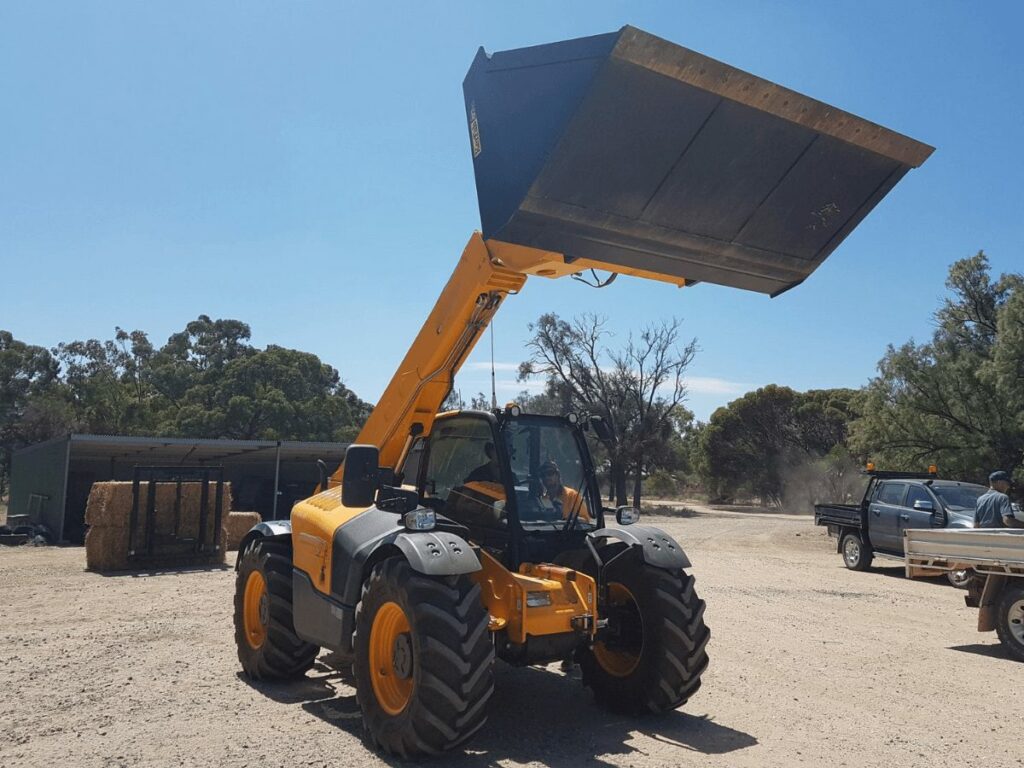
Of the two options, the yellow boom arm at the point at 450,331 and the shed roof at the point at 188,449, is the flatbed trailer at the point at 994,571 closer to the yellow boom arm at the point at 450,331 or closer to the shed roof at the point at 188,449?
the yellow boom arm at the point at 450,331

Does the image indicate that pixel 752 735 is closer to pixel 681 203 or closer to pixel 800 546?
pixel 681 203

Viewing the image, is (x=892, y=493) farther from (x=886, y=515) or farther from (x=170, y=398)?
(x=170, y=398)

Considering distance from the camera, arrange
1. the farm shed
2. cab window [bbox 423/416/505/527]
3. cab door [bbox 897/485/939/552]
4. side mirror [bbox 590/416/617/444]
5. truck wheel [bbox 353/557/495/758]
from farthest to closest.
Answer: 1. the farm shed
2. cab door [bbox 897/485/939/552]
3. side mirror [bbox 590/416/617/444]
4. cab window [bbox 423/416/505/527]
5. truck wheel [bbox 353/557/495/758]

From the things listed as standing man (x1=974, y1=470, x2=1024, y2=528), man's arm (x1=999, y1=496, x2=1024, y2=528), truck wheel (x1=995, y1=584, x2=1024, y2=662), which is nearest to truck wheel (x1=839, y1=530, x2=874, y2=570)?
standing man (x1=974, y1=470, x2=1024, y2=528)

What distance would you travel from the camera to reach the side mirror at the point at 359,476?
5551 mm

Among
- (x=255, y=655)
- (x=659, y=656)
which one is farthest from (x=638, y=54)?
(x=255, y=655)

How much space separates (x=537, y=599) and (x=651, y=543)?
44.9 inches

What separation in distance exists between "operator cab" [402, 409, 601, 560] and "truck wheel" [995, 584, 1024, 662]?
5302 millimetres

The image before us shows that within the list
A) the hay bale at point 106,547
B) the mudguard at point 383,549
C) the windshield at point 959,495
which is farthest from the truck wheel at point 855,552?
the hay bale at point 106,547

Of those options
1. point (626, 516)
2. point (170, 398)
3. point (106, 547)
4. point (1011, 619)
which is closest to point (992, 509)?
point (1011, 619)

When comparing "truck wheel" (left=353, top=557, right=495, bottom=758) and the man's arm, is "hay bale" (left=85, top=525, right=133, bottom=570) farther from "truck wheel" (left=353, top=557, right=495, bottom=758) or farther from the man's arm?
the man's arm

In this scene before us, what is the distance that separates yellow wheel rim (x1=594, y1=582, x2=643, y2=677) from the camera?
6.07 meters

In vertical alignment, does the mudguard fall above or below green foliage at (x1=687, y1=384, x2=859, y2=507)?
below

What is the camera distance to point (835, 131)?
530cm
